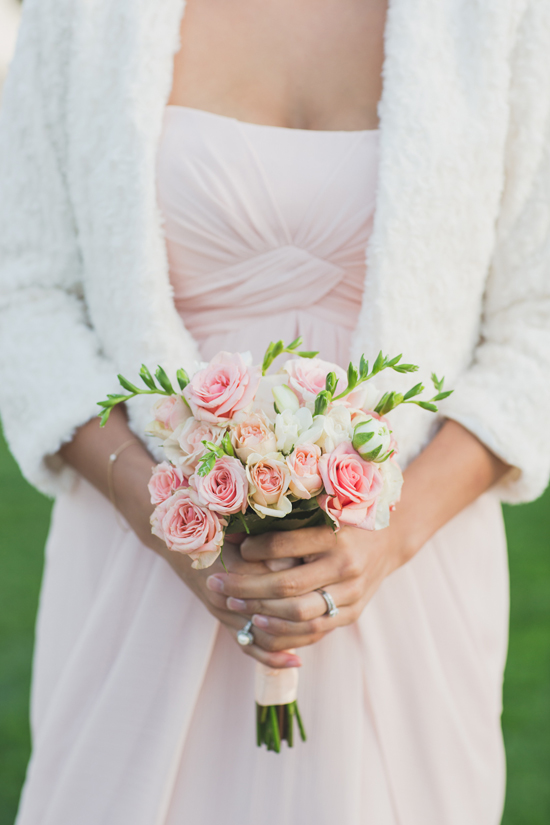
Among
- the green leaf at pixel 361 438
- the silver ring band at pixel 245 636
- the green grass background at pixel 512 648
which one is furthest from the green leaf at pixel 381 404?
the green grass background at pixel 512 648

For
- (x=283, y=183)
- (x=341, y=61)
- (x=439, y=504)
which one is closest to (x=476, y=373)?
(x=439, y=504)

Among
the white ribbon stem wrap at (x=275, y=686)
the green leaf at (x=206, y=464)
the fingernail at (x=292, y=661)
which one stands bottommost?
the white ribbon stem wrap at (x=275, y=686)

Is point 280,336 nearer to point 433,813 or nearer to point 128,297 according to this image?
point 128,297

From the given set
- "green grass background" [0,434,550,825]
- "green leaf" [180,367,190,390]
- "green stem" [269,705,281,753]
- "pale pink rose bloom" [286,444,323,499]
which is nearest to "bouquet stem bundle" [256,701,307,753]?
"green stem" [269,705,281,753]

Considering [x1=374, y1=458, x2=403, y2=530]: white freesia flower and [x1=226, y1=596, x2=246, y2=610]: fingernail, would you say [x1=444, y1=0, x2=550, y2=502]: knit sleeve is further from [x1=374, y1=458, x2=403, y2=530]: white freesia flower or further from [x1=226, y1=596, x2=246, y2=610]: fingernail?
[x1=226, y1=596, x2=246, y2=610]: fingernail

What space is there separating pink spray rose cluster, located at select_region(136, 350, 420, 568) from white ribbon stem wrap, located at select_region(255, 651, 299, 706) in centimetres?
33

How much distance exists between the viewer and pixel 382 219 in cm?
136

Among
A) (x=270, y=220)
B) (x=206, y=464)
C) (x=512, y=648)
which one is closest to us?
(x=206, y=464)

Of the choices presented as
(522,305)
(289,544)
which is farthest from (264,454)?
(522,305)

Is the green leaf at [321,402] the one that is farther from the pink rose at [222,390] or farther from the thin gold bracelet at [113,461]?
the thin gold bracelet at [113,461]

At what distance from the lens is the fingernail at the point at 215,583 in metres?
1.27

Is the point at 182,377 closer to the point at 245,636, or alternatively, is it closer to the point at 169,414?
the point at 169,414

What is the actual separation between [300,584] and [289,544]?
73 mm

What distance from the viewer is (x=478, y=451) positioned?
146 centimetres
